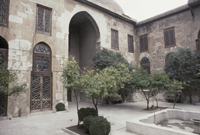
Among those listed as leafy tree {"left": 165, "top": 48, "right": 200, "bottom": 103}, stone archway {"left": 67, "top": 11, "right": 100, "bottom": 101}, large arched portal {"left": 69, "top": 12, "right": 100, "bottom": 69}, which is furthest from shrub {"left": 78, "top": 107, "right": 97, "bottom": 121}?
leafy tree {"left": 165, "top": 48, "right": 200, "bottom": 103}

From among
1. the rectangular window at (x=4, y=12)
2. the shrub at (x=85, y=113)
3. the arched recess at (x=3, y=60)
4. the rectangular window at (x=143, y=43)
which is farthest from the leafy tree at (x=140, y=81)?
the rectangular window at (x=4, y=12)

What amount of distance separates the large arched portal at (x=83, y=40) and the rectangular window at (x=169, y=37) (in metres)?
7.94

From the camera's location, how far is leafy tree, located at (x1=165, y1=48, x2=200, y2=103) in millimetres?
13552

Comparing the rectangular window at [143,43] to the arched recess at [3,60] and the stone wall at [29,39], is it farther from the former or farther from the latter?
the arched recess at [3,60]

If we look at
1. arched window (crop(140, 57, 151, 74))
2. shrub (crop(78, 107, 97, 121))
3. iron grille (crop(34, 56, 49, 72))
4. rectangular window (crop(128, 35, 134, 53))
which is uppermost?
rectangular window (crop(128, 35, 134, 53))

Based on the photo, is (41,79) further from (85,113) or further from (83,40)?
(83,40)

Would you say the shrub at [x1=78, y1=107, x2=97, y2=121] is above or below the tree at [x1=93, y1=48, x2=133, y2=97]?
below

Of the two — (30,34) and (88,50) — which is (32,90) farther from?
(88,50)

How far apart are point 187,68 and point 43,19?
13.4m

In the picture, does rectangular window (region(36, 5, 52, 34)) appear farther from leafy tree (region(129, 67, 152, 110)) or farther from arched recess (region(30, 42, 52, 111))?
leafy tree (region(129, 67, 152, 110))

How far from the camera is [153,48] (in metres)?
18.0

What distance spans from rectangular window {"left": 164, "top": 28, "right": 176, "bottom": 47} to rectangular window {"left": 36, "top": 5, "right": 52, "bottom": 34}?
12.7 metres

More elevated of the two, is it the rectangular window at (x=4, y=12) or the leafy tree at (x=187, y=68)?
the rectangular window at (x=4, y=12)

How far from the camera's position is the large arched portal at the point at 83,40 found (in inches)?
647
